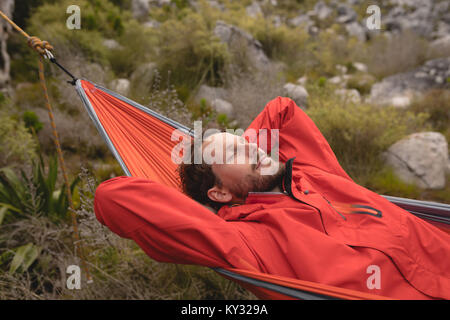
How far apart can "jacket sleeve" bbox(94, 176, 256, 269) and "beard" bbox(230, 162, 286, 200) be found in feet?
0.93

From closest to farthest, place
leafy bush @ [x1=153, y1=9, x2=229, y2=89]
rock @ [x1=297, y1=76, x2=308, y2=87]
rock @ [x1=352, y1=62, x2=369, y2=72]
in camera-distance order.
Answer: leafy bush @ [x1=153, y1=9, x2=229, y2=89], rock @ [x1=297, y1=76, x2=308, y2=87], rock @ [x1=352, y1=62, x2=369, y2=72]

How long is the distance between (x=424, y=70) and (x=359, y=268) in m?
4.81

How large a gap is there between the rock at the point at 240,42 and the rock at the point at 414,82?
171 cm

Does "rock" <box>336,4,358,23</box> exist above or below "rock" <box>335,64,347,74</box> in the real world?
above

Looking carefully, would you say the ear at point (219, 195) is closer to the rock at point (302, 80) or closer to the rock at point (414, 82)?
the rock at point (414, 82)

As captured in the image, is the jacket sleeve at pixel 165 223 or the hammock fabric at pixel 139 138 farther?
the hammock fabric at pixel 139 138

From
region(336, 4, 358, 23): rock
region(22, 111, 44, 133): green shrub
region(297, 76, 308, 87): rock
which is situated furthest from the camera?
region(336, 4, 358, 23): rock

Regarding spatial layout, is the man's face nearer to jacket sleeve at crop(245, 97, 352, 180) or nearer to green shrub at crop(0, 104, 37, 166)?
jacket sleeve at crop(245, 97, 352, 180)

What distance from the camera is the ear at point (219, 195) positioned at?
3.98 ft

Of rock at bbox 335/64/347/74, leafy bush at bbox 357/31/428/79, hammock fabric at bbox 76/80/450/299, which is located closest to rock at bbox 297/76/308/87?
rock at bbox 335/64/347/74

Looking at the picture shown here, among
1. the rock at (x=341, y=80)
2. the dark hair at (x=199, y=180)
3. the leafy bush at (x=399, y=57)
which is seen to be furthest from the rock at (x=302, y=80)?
the dark hair at (x=199, y=180)

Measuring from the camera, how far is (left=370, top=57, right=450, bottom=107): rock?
Result: 4195 millimetres

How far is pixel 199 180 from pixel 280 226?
39 cm
